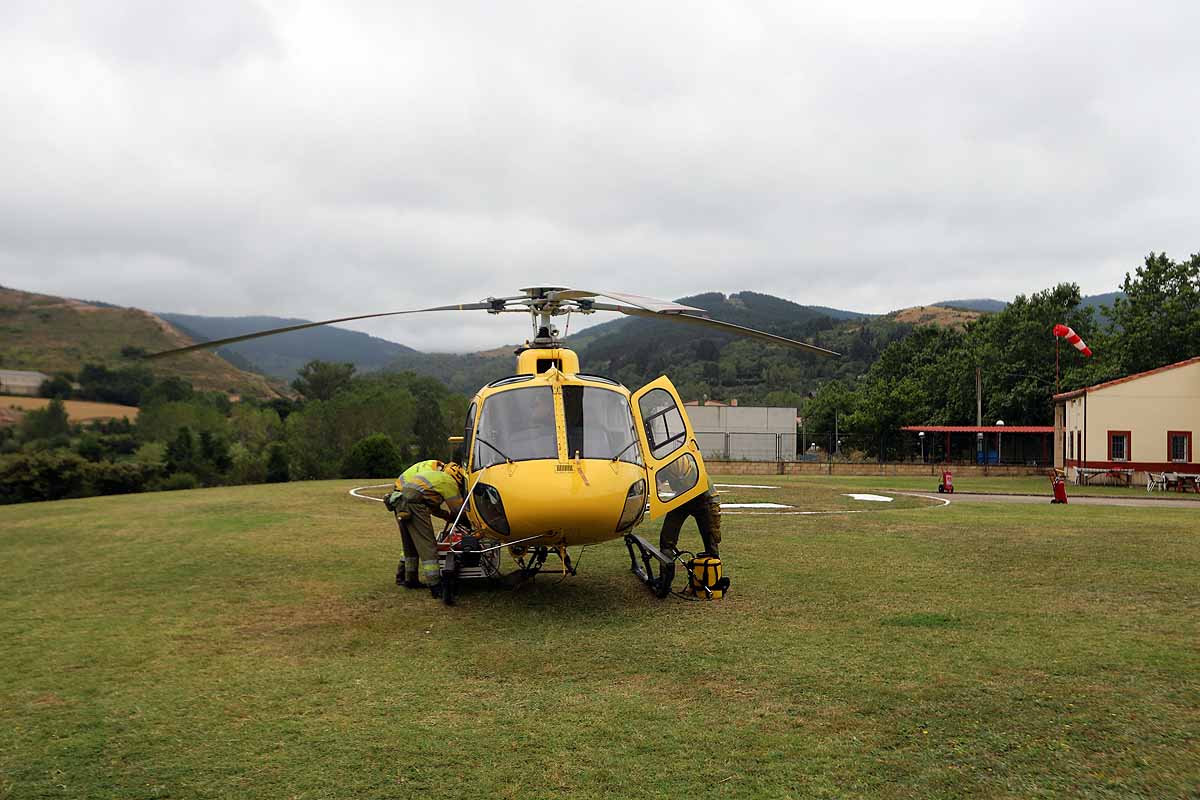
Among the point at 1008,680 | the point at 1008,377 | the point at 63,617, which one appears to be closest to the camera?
the point at 1008,680

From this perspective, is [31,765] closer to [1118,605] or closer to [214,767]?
[214,767]

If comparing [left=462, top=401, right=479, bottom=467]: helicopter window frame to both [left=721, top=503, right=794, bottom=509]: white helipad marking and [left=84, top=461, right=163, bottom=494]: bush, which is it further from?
[left=84, top=461, right=163, bottom=494]: bush

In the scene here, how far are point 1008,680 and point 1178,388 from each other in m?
34.2

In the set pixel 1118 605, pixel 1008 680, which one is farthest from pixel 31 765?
pixel 1118 605

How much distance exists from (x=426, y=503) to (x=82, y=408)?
1678 inches

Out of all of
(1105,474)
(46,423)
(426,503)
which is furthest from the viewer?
(46,423)

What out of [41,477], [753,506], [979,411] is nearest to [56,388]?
[41,477]

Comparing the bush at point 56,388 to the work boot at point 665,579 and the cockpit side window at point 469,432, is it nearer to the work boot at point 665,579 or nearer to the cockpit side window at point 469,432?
the cockpit side window at point 469,432

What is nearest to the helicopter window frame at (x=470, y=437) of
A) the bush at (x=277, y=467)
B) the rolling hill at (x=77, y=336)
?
the bush at (x=277, y=467)

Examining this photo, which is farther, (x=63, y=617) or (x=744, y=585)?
(x=744, y=585)

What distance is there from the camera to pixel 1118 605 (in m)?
8.89

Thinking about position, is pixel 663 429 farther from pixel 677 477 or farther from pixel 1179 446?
pixel 1179 446

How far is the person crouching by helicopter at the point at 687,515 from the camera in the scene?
9.77m

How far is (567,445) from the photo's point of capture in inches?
337
